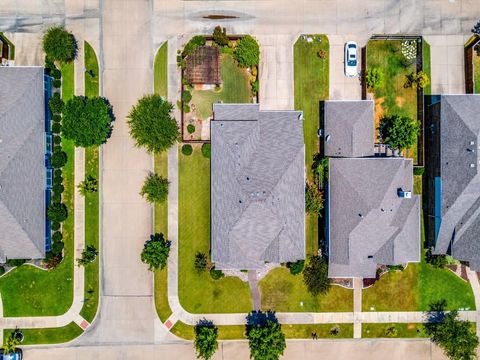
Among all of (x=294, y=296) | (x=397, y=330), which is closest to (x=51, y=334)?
(x=294, y=296)

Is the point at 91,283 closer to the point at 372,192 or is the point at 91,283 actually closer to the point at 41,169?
the point at 41,169

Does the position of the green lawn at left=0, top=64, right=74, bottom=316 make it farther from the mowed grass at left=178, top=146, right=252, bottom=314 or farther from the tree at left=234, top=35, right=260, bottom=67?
the tree at left=234, top=35, right=260, bottom=67

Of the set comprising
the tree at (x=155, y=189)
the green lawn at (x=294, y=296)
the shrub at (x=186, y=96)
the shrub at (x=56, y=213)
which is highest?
the shrub at (x=186, y=96)

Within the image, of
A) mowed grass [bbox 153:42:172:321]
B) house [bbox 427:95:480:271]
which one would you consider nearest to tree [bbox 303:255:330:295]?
house [bbox 427:95:480:271]

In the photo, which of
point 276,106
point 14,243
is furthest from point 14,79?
point 276,106

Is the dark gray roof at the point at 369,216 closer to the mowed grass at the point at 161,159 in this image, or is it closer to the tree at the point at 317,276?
the tree at the point at 317,276

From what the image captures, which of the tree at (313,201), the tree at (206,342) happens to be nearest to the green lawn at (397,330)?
the tree at (313,201)
